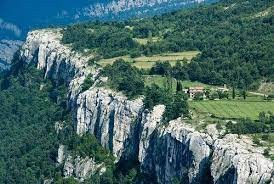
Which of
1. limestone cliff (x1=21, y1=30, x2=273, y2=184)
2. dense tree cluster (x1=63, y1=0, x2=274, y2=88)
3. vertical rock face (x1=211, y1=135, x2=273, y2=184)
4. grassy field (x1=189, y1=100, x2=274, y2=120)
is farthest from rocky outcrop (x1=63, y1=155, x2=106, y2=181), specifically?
vertical rock face (x1=211, y1=135, x2=273, y2=184)

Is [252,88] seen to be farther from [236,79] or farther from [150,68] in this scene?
[150,68]

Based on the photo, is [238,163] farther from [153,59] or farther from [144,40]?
[144,40]

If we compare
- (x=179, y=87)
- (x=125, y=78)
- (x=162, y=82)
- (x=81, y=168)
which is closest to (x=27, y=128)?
(x=162, y=82)

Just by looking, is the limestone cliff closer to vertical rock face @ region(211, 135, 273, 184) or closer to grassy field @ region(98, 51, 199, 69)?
vertical rock face @ region(211, 135, 273, 184)

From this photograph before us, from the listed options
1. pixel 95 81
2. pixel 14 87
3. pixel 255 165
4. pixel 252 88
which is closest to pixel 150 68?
pixel 95 81

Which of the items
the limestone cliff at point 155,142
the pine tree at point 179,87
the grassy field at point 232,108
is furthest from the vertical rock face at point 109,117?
the grassy field at point 232,108

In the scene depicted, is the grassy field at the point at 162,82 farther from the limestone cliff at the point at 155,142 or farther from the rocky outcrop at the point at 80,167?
the rocky outcrop at the point at 80,167
